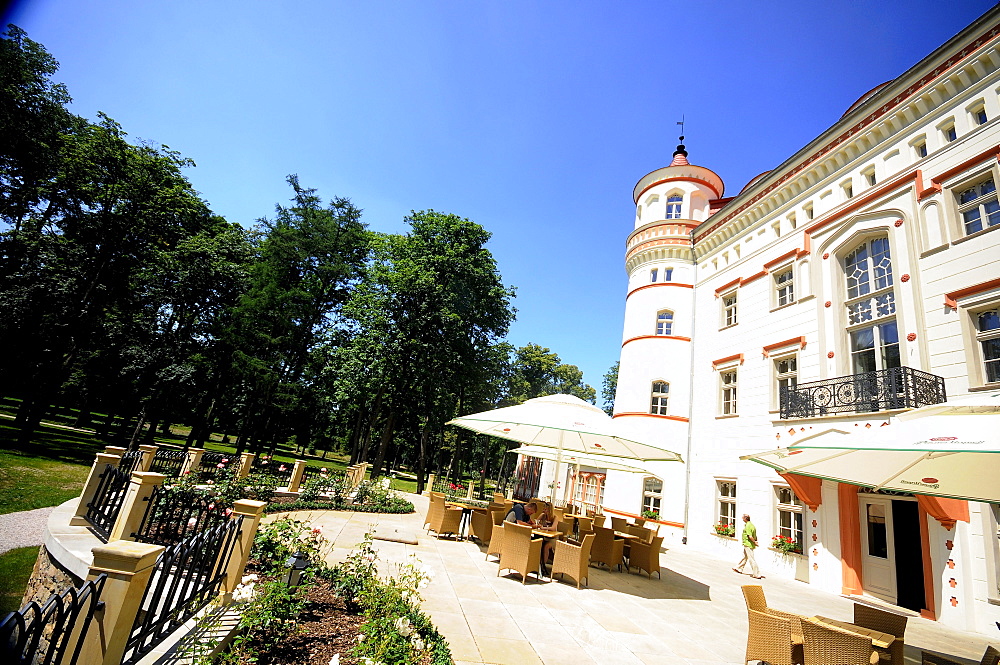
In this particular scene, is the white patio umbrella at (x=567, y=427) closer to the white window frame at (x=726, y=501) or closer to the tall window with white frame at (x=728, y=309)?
the white window frame at (x=726, y=501)

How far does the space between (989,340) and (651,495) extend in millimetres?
11614

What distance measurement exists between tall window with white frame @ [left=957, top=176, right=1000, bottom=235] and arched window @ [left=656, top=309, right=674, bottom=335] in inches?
405

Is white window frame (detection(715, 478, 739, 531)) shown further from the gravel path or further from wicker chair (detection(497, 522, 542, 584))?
the gravel path

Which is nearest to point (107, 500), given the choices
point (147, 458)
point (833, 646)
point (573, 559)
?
point (147, 458)

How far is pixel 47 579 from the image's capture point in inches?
191

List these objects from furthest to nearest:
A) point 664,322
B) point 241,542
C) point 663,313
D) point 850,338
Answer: point 663,313, point 664,322, point 850,338, point 241,542

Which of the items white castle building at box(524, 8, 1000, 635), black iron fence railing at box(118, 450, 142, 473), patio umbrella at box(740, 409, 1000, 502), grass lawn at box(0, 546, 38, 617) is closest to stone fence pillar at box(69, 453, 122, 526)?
grass lawn at box(0, 546, 38, 617)

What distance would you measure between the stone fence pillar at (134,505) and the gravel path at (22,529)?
3821 millimetres

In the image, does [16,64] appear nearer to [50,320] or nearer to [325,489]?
[50,320]

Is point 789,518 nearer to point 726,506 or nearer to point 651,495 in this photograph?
point 726,506

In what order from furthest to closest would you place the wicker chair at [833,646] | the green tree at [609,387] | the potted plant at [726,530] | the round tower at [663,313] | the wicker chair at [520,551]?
the green tree at [609,387], the round tower at [663,313], the potted plant at [726,530], the wicker chair at [520,551], the wicker chair at [833,646]

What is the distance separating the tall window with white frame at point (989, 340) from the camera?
9344mm

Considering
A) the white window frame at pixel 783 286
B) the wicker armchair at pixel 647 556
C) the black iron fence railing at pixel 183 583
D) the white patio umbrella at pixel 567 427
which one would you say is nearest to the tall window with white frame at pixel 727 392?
the white window frame at pixel 783 286

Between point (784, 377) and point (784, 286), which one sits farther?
point (784, 286)
